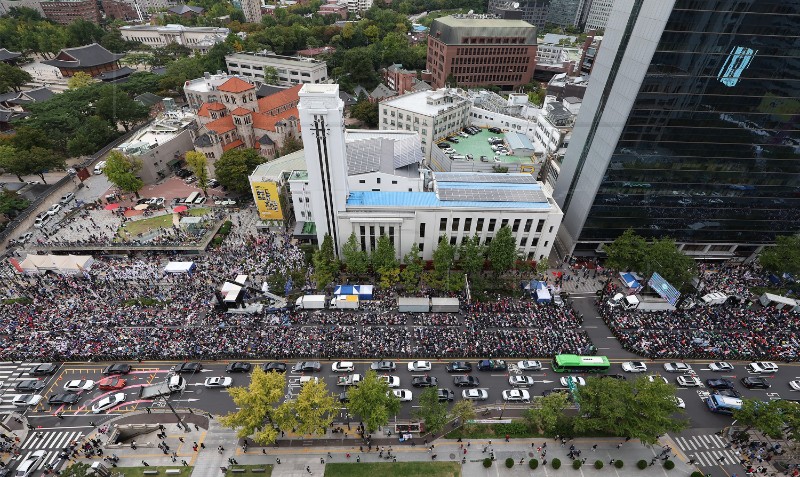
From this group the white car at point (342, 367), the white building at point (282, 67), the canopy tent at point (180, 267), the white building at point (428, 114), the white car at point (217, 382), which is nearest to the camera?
the white car at point (217, 382)

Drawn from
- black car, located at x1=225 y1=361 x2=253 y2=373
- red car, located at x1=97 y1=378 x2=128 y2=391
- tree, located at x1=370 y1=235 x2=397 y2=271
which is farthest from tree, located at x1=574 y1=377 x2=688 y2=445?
red car, located at x1=97 y1=378 x2=128 y2=391

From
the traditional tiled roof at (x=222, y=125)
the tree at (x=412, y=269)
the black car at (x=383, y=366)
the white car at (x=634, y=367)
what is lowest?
the black car at (x=383, y=366)

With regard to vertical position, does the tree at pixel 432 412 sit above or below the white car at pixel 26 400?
above

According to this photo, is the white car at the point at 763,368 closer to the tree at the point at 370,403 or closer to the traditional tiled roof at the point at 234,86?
the tree at the point at 370,403

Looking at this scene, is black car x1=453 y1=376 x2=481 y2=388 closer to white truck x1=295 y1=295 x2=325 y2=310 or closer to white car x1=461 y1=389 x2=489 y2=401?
white car x1=461 y1=389 x2=489 y2=401

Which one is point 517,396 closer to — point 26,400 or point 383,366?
point 383,366

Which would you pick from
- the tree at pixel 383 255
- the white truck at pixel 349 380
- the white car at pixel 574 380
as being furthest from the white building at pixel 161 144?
the white car at pixel 574 380

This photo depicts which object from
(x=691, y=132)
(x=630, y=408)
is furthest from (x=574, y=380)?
(x=691, y=132)
